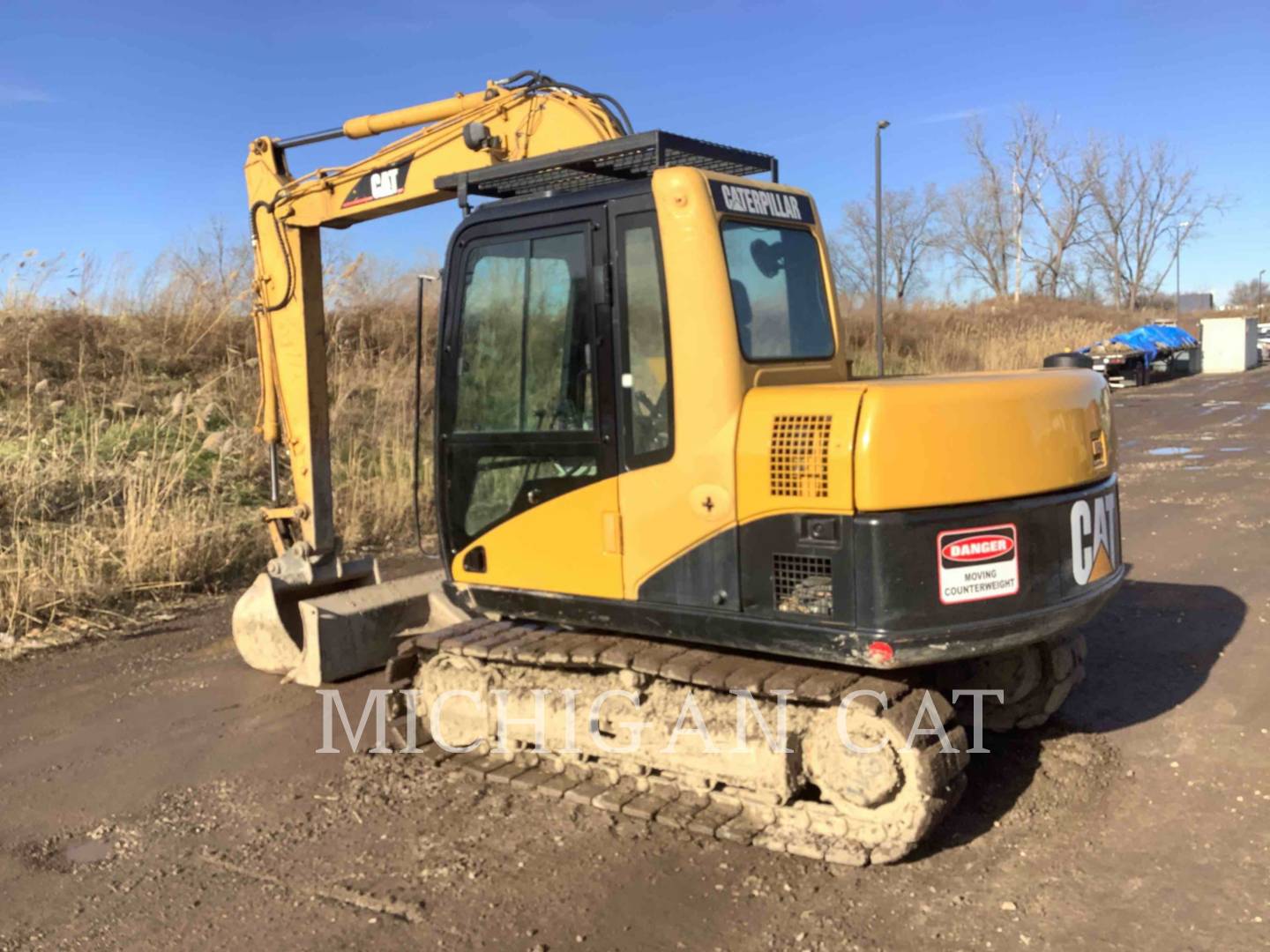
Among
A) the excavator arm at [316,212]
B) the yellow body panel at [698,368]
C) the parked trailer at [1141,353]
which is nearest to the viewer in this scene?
the yellow body panel at [698,368]

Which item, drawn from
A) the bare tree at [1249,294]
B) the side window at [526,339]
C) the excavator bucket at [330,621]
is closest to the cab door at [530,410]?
the side window at [526,339]

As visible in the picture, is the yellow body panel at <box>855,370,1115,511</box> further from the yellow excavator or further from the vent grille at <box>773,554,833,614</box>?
the vent grille at <box>773,554,833,614</box>

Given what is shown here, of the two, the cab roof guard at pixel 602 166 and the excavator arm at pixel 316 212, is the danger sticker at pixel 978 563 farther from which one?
the excavator arm at pixel 316 212

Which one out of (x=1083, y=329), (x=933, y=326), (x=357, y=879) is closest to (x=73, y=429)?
(x=357, y=879)

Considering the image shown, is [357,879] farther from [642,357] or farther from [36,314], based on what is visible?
[36,314]

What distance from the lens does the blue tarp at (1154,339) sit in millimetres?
31203

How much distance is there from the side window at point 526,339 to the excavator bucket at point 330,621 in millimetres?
1791

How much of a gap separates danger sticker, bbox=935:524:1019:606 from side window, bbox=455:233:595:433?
4.70 feet

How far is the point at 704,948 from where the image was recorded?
10.9ft

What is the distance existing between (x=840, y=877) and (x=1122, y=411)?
2092 cm

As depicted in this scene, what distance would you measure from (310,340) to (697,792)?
134 inches

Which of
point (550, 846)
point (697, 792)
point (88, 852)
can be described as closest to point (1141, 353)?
point (697, 792)

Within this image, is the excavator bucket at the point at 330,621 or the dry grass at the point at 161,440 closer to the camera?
the excavator bucket at the point at 330,621

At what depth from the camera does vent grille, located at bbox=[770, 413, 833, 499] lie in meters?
3.68
